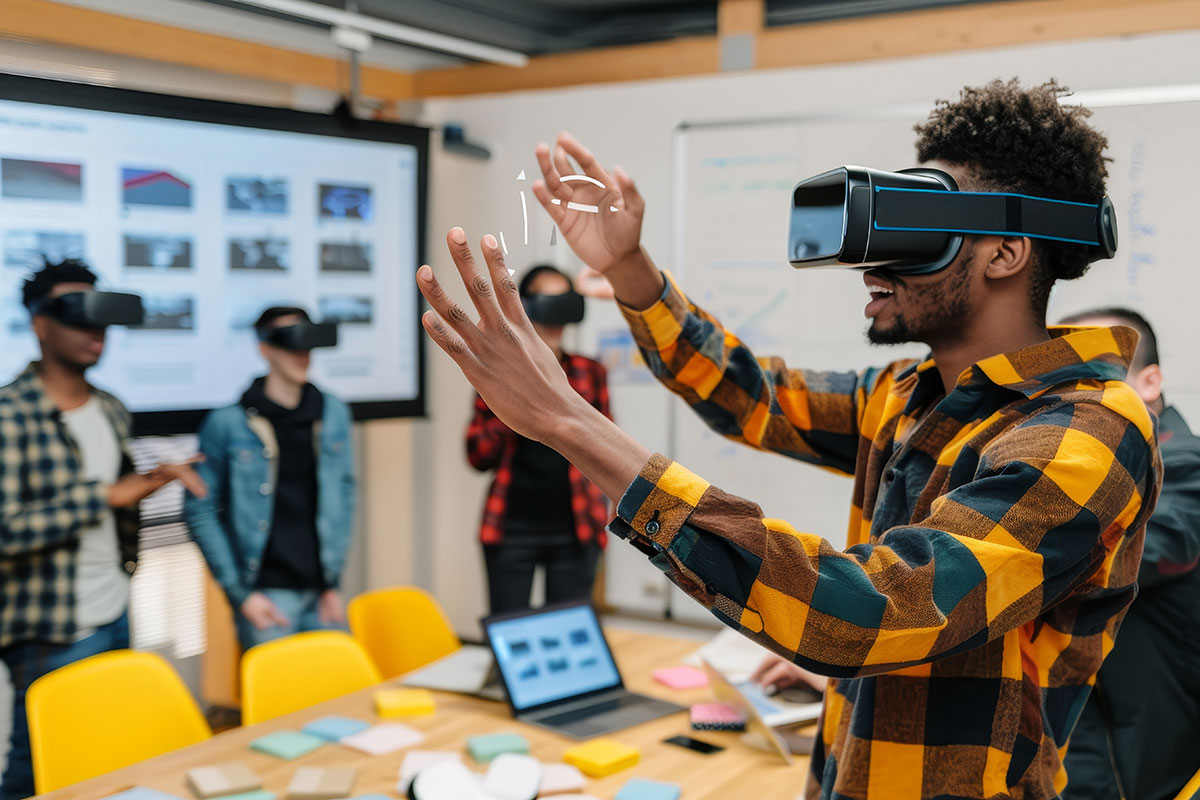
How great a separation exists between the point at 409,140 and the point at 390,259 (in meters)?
0.49

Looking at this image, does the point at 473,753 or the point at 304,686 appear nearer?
the point at 473,753

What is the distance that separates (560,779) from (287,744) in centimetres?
59

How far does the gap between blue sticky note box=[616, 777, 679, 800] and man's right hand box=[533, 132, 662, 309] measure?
2.99ft

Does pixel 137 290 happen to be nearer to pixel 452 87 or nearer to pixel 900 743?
pixel 452 87

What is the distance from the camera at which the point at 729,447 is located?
4.20m

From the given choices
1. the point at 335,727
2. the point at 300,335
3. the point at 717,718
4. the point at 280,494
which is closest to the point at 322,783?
the point at 335,727

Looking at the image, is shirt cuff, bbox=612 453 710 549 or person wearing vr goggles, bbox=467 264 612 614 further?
person wearing vr goggles, bbox=467 264 612 614

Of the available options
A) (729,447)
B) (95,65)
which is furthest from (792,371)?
(95,65)

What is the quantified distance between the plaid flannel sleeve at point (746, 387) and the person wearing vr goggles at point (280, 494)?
2.14 m

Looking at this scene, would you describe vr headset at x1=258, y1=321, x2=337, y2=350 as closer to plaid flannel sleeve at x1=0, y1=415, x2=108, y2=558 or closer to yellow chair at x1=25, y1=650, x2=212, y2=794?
plaid flannel sleeve at x1=0, y1=415, x2=108, y2=558

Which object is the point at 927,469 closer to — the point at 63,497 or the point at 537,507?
the point at 63,497

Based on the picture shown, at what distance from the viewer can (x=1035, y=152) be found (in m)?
1.29

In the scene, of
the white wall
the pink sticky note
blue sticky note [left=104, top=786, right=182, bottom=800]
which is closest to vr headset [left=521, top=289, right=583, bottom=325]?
the white wall

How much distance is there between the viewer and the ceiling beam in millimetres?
3525
